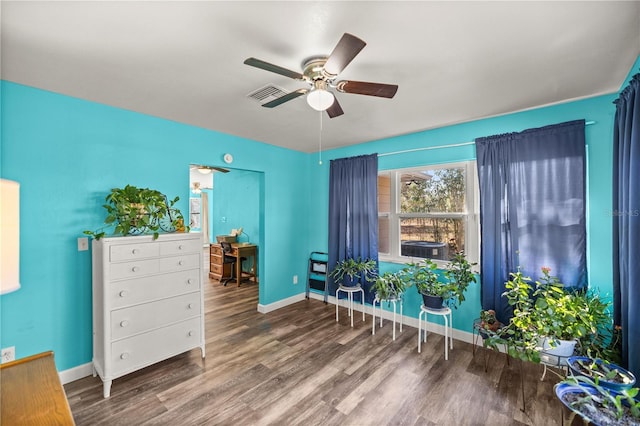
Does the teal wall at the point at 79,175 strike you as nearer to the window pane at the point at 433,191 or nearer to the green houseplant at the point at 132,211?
the green houseplant at the point at 132,211

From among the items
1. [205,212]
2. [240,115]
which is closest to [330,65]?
[240,115]

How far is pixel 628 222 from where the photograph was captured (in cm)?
175

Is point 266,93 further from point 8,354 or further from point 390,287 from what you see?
point 8,354

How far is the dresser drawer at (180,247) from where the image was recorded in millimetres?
2531

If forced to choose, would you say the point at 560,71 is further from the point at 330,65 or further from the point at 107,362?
the point at 107,362

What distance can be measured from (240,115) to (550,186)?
306cm

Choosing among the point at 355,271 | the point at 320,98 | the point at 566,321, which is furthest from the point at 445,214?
the point at 320,98

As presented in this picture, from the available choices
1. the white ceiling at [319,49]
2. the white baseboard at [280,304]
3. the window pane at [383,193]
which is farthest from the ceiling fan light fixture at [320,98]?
the white baseboard at [280,304]

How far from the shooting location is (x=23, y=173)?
216cm

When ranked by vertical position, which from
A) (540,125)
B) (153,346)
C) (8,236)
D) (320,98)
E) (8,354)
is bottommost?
(153,346)

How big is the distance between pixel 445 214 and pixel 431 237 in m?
0.35

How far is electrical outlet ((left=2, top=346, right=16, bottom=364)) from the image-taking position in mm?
2085

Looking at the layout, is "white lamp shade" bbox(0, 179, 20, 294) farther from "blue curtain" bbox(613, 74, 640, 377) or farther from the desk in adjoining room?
the desk in adjoining room

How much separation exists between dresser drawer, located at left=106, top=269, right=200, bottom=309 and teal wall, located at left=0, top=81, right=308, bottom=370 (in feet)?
1.51
